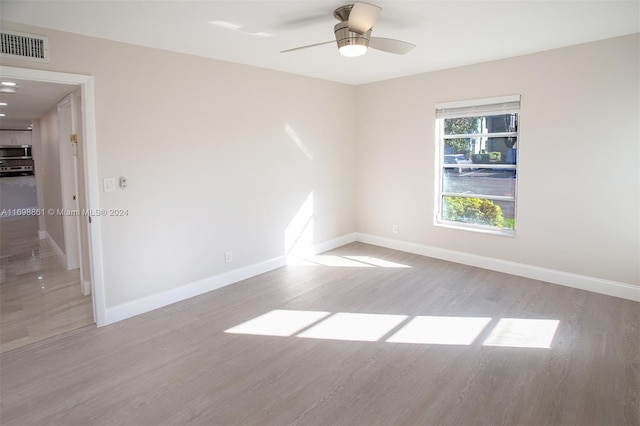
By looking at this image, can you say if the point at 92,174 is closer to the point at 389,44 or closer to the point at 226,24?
the point at 226,24

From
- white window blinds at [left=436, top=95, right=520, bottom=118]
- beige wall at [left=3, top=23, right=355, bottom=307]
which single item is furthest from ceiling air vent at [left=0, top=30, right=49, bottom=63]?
white window blinds at [left=436, top=95, right=520, bottom=118]

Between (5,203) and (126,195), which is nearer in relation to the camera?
(126,195)

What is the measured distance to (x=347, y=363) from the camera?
2.72m

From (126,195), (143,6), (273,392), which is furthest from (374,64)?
(273,392)

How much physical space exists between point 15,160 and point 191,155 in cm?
829

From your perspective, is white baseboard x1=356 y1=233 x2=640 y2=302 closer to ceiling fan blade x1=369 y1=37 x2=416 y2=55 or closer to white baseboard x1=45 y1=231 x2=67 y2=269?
ceiling fan blade x1=369 y1=37 x2=416 y2=55

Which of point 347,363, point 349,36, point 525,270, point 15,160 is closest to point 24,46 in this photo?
point 349,36

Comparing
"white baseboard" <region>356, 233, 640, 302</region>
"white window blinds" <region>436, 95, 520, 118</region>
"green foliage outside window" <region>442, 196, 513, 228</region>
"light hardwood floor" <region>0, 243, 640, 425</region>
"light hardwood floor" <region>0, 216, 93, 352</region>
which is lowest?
"light hardwood floor" <region>0, 243, 640, 425</region>

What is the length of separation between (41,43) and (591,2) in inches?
158

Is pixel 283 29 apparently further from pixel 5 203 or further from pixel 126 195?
pixel 5 203

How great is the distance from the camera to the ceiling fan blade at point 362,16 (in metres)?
2.36

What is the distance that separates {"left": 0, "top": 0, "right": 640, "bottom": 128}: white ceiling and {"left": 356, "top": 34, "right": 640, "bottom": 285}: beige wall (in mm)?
275

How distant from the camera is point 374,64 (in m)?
4.37

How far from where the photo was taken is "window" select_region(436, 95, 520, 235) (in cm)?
444
